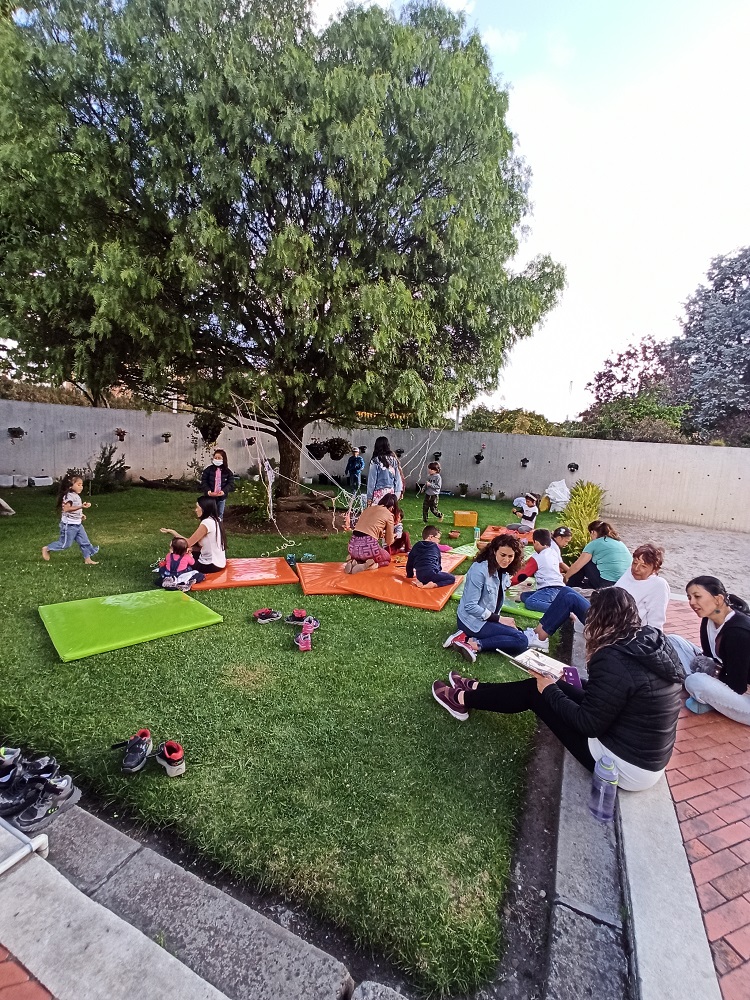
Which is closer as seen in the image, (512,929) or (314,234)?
(512,929)

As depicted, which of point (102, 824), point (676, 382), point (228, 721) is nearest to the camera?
point (102, 824)

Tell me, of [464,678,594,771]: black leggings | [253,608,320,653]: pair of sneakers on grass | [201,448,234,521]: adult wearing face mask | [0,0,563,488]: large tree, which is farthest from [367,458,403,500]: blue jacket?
[464,678,594,771]: black leggings

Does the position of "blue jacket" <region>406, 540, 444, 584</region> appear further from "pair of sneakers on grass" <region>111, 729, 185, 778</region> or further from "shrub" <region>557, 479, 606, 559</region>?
"pair of sneakers on grass" <region>111, 729, 185, 778</region>

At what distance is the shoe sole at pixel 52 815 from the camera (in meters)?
2.41

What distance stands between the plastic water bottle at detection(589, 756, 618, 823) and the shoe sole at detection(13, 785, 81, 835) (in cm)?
282

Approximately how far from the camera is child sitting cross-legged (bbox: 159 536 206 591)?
5.93 meters

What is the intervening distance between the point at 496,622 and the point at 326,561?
3662 millimetres

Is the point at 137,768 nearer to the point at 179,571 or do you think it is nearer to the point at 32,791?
the point at 32,791

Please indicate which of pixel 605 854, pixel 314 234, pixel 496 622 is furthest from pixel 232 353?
pixel 605 854

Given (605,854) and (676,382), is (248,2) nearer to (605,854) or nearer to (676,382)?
(605,854)

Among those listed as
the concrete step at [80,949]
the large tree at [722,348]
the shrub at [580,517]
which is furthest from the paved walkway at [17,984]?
the large tree at [722,348]

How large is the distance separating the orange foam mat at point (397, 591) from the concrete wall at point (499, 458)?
6.92 m

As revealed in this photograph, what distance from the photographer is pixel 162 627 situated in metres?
4.73

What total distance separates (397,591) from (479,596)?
178 cm
